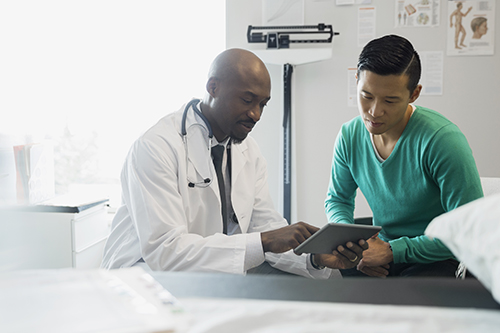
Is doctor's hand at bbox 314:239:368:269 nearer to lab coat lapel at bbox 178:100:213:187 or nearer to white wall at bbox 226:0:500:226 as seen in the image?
lab coat lapel at bbox 178:100:213:187

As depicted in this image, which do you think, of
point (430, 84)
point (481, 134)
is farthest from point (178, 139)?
point (481, 134)

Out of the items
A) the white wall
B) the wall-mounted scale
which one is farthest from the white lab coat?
the white wall

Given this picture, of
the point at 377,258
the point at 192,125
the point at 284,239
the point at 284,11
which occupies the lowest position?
the point at 377,258

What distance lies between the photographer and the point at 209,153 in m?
1.47

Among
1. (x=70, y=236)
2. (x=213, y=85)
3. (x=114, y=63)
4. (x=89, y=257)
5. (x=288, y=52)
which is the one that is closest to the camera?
(x=213, y=85)

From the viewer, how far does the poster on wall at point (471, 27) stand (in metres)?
2.64

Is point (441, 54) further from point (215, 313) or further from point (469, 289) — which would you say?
point (215, 313)

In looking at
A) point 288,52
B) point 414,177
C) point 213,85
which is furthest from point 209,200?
point 288,52

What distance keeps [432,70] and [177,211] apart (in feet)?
7.15

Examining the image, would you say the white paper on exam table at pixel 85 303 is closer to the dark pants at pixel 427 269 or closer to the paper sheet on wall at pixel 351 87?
the dark pants at pixel 427 269

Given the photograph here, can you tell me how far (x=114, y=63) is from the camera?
2.81 metres

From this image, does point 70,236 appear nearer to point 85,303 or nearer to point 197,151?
point 197,151

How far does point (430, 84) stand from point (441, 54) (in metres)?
0.21

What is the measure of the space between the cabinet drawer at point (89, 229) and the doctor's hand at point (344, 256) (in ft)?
4.36
